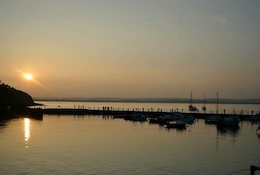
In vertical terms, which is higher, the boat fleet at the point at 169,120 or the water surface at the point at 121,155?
the boat fleet at the point at 169,120

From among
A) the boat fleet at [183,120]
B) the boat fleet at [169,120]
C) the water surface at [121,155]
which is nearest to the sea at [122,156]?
the water surface at [121,155]

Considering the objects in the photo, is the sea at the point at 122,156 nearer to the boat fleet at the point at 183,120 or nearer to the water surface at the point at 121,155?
the water surface at the point at 121,155

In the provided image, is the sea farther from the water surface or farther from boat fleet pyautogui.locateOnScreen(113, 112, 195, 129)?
boat fleet pyautogui.locateOnScreen(113, 112, 195, 129)

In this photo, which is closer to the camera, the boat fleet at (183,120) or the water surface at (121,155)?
the water surface at (121,155)

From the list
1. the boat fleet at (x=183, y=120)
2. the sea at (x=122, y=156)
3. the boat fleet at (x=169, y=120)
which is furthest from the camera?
the boat fleet at (x=183, y=120)

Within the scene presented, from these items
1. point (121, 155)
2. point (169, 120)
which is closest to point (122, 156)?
point (121, 155)

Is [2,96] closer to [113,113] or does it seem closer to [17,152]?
[113,113]

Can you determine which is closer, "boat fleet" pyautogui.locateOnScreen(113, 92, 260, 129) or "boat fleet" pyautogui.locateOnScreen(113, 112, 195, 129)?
"boat fleet" pyautogui.locateOnScreen(113, 112, 195, 129)

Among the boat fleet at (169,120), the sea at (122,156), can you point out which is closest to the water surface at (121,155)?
the sea at (122,156)

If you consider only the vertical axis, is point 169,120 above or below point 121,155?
above

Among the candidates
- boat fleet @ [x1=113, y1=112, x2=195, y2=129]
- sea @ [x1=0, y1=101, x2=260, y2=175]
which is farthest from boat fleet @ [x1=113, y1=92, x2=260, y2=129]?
sea @ [x1=0, y1=101, x2=260, y2=175]

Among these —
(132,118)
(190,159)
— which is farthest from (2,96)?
(190,159)

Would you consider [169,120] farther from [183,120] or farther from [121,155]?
[121,155]

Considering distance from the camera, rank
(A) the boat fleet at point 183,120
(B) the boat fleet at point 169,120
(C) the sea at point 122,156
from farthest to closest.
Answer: (A) the boat fleet at point 183,120 → (B) the boat fleet at point 169,120 → (C) the sea at point 122,156
